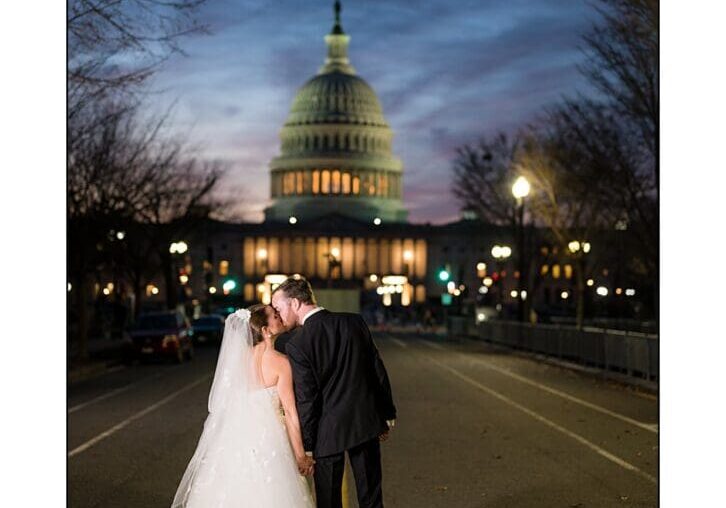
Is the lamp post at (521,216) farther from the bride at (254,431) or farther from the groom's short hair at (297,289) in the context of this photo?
the groom's short hair at (297,289)

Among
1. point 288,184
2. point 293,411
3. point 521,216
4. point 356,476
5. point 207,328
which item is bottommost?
point 207,328

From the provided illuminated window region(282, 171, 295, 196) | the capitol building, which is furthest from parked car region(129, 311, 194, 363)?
illuminated window region(282, 171, 295, 196)

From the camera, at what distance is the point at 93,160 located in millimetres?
39469

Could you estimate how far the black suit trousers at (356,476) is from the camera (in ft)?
26.5

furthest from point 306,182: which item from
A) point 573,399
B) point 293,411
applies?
point 293,411

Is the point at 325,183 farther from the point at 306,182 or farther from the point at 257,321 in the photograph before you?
the point at 257,321

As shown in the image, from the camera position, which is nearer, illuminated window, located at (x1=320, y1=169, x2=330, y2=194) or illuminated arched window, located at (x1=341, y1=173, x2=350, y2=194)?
illuminated window, located at (x1=320, y1=169, x2=330, y2=194)

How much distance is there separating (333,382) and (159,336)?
30.7m

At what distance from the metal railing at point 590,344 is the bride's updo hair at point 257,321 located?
16.7 m

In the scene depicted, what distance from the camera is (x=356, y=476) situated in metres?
8.23

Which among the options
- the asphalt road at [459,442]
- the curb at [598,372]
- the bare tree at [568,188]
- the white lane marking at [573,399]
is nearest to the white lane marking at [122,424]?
the asphalt road at [459,442]

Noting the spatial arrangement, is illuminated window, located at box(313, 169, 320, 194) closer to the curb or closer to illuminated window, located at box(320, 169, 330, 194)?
illuminated window, located at box(320, 169, 330, 194)

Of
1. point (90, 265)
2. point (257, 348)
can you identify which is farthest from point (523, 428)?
point (90, 265)

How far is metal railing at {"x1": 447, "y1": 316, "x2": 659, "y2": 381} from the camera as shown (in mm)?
27609
